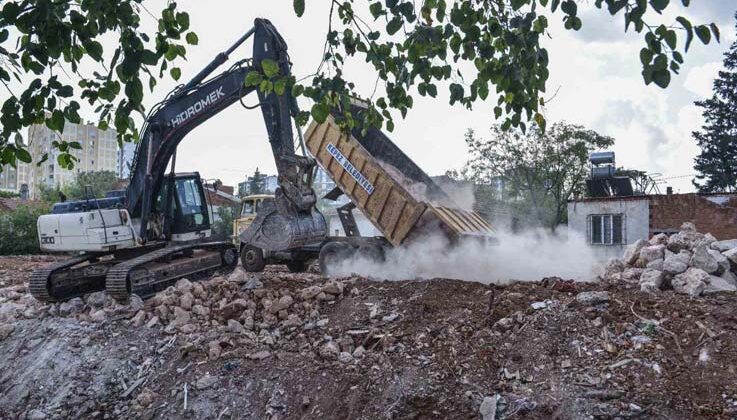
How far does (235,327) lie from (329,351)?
49.8 inches

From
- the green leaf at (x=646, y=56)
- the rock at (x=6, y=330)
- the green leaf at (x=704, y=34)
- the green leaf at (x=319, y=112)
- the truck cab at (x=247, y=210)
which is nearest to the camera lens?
the green leaf at (x=704, y=34)

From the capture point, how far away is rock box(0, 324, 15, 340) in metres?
7.51

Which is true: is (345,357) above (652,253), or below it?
below

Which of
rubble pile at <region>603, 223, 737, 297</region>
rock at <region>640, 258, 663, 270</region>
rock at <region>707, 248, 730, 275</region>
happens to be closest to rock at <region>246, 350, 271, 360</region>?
rubble pile at <region>603, 223, 737, 297</region>

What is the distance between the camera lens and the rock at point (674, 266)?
7590mm

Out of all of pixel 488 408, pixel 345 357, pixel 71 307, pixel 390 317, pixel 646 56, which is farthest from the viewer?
pixel 71 307

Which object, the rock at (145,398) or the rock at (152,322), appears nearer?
the rock at (145,398)

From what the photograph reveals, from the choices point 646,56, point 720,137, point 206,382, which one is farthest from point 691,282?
point 720,137

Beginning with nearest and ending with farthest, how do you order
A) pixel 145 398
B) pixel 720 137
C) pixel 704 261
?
1. pixel 145 398
2. pixel 704 261
3. pixel 720 137

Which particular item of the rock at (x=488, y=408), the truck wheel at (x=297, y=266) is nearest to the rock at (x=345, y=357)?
the rock at (x=488, y=408)

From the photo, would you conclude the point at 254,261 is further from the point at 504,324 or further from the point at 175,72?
the point at 175,72

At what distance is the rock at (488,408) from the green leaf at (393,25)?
9.57 ft

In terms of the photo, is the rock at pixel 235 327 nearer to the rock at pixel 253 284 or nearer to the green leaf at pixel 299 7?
the rock at pixel 253 284

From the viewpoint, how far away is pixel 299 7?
10.4ft
